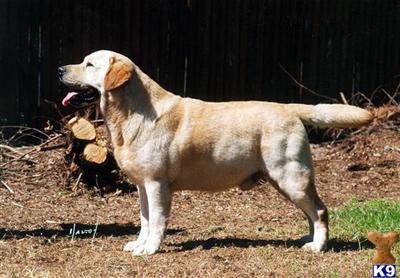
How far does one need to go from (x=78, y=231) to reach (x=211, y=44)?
18.7 feet

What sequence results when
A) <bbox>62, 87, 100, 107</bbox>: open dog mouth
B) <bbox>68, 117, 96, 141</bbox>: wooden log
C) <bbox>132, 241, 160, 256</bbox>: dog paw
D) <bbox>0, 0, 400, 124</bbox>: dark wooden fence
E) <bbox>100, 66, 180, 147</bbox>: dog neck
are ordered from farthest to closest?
<bbox>0, 0, 400, 124</bbox>: dark wooden fence → <bbox>68, 117, 96, 141</bbox>: wooden log → <bbox>62, 87, 100, 107</bbox>: open dog mouth → <bbox>100, 66, 180, 147</bbox>: dog neck → <bbox>132, 241, 160, 256</bbox>: dog paw

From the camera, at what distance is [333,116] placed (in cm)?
771

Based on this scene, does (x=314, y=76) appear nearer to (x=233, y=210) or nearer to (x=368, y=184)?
(x=368, y=184)

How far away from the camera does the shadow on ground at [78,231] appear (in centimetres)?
812

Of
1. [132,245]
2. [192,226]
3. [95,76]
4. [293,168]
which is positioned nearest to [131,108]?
[95,76]

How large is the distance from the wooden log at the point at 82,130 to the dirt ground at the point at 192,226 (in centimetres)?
59

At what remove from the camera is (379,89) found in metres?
14.4

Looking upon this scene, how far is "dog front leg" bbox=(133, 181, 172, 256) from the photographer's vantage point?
737 centimetres

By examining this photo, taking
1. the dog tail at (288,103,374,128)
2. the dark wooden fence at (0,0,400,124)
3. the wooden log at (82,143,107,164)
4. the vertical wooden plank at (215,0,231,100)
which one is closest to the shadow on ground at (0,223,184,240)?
the wooden log at (82,143,107,164)

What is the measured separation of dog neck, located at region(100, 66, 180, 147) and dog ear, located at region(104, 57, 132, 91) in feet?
0.18

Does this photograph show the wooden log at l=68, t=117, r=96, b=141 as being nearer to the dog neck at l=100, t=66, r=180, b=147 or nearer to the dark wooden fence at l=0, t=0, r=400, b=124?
the dog neck at l=100, t=66, r=180, b=147

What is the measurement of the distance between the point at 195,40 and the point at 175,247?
611 cm

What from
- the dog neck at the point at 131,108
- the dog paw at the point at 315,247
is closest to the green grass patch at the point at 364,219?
the dog paw at the point at 315,247

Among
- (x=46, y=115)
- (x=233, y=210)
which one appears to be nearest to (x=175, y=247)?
(x=233, y=210)
